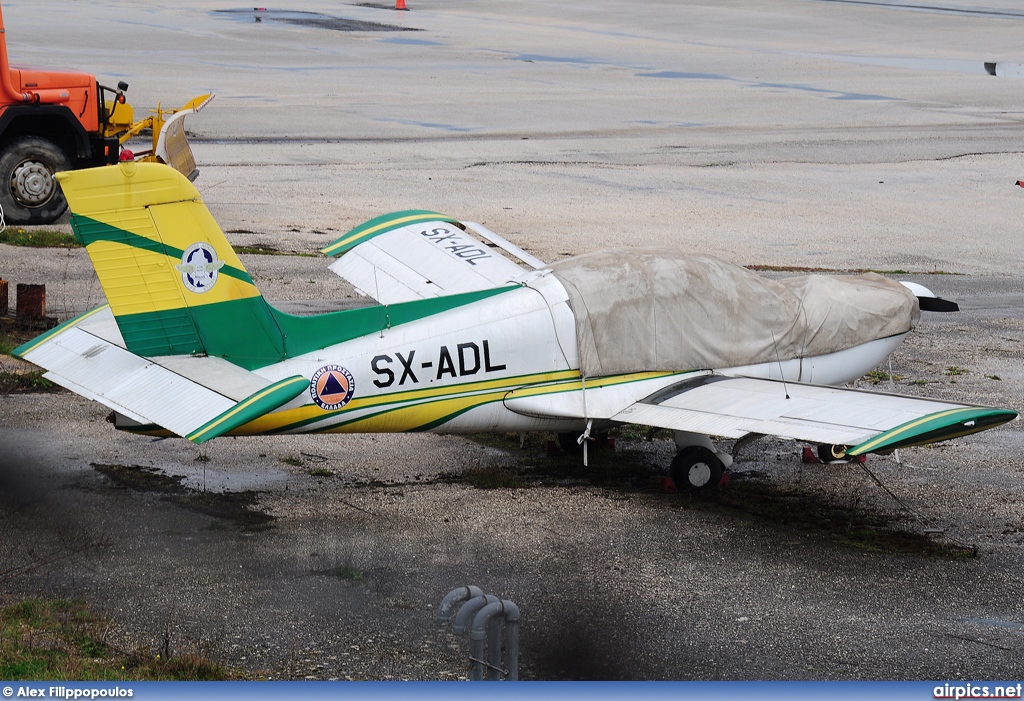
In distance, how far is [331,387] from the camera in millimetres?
10398

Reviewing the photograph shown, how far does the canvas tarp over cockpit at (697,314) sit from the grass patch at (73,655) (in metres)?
4.76

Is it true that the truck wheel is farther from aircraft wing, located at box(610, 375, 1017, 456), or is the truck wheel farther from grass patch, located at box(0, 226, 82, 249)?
aircraft wing, located at box(610, 375, 1017, 456)

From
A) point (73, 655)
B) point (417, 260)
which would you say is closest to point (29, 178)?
point (417, 260)

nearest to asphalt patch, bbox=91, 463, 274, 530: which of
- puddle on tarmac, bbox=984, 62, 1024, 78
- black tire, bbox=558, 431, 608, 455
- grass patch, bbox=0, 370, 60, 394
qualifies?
grass patch, bbox=0, 370, 60, 394

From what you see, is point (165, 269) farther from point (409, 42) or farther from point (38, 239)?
point (409, 42)

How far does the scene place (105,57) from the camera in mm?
43875

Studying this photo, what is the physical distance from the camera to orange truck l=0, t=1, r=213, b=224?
2073 centimetres

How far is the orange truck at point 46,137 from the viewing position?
20.7m

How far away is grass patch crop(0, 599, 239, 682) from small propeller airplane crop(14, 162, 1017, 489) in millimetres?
1513

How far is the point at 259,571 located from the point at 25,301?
Answer: 7440 millimetres

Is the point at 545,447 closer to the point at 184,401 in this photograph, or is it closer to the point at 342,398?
the point at 342,398

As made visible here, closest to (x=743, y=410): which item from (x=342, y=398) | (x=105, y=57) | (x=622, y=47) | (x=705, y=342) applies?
(x=705, y=342)

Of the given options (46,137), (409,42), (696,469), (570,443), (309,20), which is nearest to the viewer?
(696,469)

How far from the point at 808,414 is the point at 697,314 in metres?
1.73
